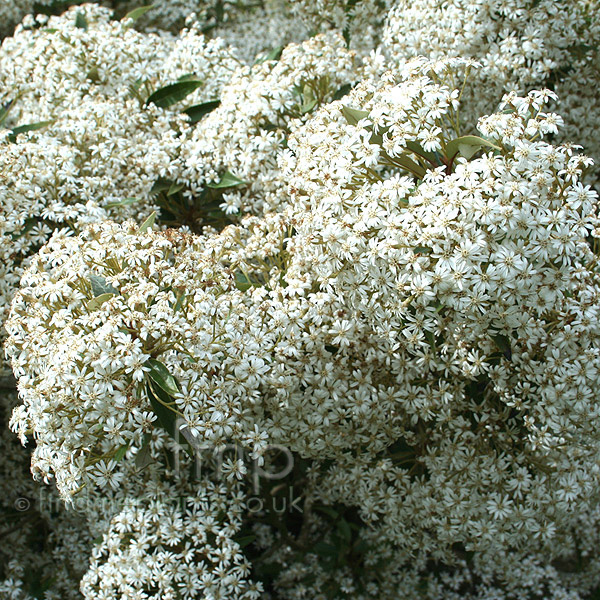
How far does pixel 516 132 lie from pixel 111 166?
2.49 metres

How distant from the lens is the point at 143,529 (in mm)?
3723

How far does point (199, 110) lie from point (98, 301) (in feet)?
7.14

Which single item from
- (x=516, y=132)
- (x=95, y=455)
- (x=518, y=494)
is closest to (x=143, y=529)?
(x=95, y=455)

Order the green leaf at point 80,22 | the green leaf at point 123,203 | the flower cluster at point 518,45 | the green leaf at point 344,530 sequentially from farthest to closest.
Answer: the green leaf at point 80,22 → the green leaf at point 344,530 → the flower cluster at point 518,45 → the green leaf at point 123,203

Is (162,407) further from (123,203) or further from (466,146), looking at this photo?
(466,146)

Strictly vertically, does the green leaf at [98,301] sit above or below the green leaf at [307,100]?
below

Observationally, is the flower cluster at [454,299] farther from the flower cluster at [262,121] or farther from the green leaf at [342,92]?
the green leaf at [342,92]

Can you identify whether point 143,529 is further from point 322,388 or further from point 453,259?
point 453,259

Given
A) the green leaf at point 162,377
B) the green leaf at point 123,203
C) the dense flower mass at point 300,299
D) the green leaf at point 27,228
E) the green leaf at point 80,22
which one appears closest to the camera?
the green leaf at point 162,377

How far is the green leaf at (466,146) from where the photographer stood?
302 cm

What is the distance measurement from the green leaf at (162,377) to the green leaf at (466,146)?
166cm

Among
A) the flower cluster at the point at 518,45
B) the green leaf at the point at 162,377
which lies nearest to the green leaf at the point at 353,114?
the flower cluster at the point at 518,45

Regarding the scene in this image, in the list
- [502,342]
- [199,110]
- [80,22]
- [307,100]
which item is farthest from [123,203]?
[502,342]

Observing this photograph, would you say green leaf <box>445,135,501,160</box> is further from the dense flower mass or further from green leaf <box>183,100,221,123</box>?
green leaf <box>183,100,221,123</box>
